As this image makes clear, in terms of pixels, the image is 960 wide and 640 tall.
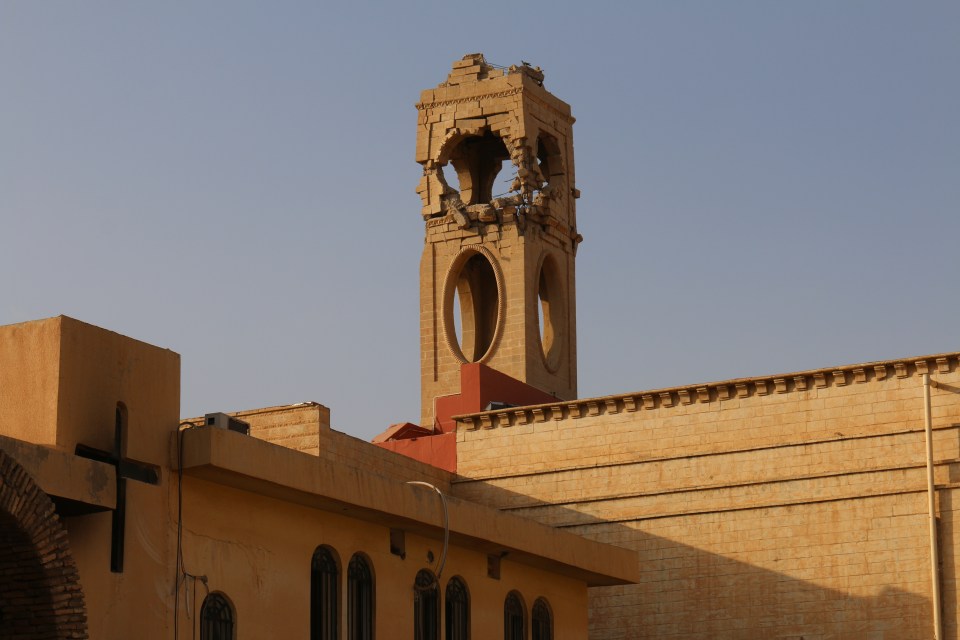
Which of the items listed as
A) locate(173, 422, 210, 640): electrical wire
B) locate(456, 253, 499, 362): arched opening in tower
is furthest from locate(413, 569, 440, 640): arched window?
locate(456, 253, 499, 362): arched opening in tower

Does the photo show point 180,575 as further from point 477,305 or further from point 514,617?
point 477,305

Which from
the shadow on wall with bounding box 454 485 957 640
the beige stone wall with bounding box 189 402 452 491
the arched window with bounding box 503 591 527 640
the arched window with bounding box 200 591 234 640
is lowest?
the arched window with bounding box 200 591 234 640

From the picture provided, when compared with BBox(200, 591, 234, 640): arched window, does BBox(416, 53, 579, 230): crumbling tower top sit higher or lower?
higher

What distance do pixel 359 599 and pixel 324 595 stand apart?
711 millimetres

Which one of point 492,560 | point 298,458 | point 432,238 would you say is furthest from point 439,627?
point 432,238

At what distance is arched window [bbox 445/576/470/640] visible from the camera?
2306cm

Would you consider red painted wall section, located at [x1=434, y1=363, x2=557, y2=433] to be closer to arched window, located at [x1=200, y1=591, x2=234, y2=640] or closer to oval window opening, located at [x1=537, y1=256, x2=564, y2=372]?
oval window opening, located at [x1=537, y1=256, x2=564, y2=372]

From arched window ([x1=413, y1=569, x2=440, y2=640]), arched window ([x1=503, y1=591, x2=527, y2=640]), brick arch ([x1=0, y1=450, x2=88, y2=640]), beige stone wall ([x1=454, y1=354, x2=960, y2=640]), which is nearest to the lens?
brick arch ([x1=0, y1=450, x2=88, y2=640])

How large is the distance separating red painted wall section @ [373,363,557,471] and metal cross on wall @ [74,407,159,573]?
17416 mm

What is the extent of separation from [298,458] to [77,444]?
9.67ft

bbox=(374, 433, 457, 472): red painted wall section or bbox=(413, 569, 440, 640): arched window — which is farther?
bbox=(374, 433, 457, 472): red painted wall section

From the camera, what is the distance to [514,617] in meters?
24.6

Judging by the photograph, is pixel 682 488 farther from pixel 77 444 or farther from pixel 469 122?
pixel 77 444

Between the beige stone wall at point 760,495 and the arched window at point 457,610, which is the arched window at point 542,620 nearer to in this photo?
the arched window at point 457,610
